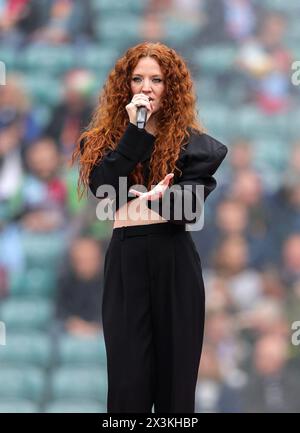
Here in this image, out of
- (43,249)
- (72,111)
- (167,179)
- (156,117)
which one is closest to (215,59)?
(72,111)

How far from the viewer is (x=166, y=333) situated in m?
2.57

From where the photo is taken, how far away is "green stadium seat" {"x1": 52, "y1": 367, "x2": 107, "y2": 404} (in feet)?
14.4

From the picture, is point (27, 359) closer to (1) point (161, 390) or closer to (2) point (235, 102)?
(2) point (235, 102)

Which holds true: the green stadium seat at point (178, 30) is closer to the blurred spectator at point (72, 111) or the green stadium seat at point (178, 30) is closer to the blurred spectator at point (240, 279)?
the blurred spectator at point (72, 111)

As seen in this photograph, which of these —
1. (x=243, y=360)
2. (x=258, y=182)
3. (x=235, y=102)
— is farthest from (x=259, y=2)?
(x=243, y=360)

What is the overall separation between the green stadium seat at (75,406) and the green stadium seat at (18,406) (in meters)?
0.06

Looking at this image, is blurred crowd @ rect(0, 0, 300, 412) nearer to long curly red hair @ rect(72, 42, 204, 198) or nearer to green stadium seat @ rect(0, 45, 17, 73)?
green stadium seat @ rect(0, 45, 17, 73)

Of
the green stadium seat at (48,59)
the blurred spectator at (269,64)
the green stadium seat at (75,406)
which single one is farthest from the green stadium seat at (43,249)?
the blurred spectator at (269,64)

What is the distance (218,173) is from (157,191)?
203 centimetres

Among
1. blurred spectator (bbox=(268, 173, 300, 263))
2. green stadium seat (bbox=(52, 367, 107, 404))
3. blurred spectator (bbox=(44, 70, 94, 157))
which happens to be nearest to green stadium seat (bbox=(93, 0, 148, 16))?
blurred spectator (bbox=(44, 70, 94, 157))

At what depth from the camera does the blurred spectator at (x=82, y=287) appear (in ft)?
14.5

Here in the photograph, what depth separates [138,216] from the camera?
2600 millimetres

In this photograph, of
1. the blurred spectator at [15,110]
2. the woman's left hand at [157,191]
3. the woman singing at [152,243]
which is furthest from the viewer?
the blurred spectator at [15,110]

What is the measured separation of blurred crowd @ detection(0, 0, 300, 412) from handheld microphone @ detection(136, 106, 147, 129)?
1.96 m
